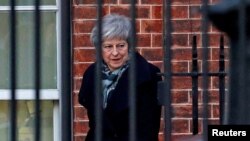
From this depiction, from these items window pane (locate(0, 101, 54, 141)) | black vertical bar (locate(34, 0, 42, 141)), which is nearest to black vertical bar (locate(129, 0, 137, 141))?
black vertical bar (locate(34, 0, 42, 141))

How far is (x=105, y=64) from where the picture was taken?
571cm

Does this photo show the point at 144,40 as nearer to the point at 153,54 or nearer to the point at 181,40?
the point at 153,54

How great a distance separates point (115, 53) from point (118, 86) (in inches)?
10.6

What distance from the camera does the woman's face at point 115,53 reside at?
5672 millimetres

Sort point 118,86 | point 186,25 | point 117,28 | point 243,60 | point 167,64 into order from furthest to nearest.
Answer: point 186,25 < point 117,28 < point 118,86 < point 167,64 < point 243,60

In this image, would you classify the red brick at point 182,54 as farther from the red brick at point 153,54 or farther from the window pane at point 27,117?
A: the window pane at point 27,117

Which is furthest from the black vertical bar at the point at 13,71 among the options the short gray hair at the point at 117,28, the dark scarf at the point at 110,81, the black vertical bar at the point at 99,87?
the short gray hair at the point at 117,28

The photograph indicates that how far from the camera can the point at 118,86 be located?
5465 mm

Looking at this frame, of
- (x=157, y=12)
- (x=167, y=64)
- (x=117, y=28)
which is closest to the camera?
(x=167, y=64)

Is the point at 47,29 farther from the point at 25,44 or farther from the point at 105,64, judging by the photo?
the point at 105,64

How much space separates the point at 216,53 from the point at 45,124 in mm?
1266

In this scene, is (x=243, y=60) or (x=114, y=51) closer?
(x=243, y=60)

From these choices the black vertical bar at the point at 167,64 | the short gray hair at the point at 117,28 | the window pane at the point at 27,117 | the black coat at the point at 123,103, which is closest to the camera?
the black vertical bar at the point at 167,64

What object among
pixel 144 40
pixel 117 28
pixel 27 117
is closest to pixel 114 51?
pixel 117 28
